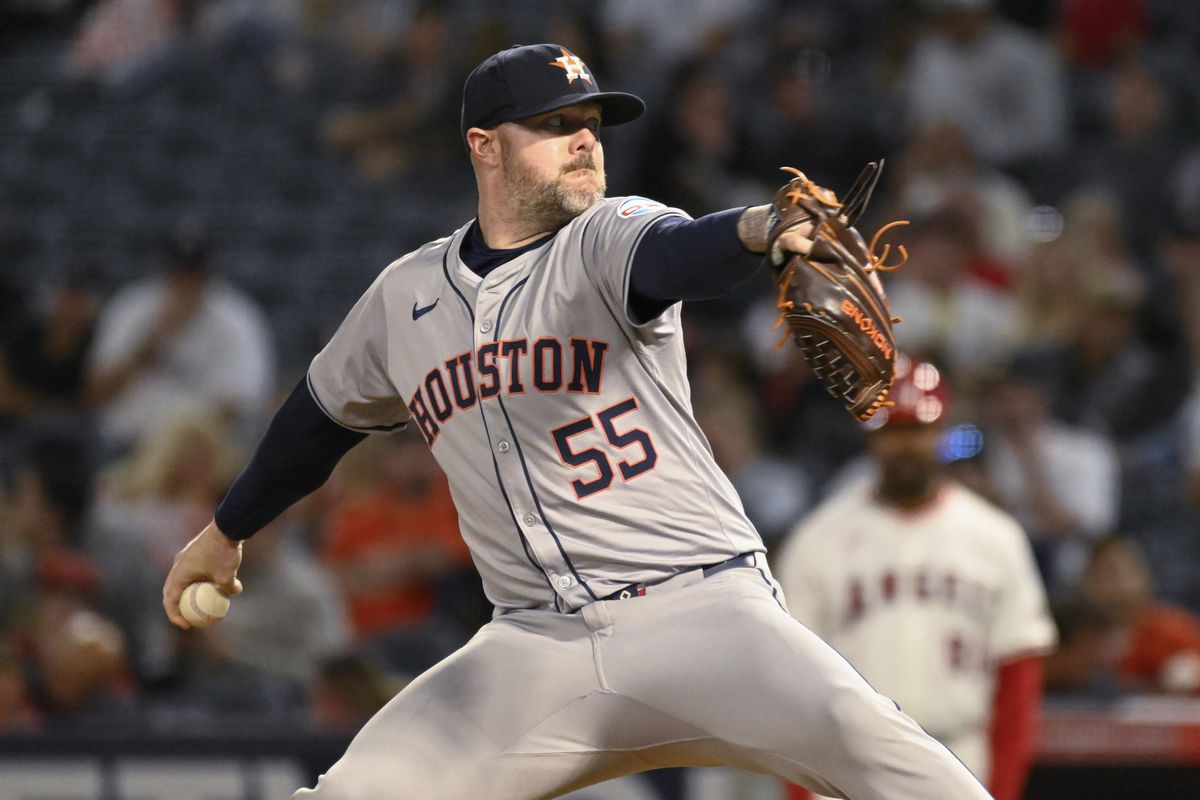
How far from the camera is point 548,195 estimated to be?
3174 millimetres

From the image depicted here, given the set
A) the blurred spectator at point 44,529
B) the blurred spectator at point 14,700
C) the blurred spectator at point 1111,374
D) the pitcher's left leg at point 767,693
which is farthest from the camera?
the blurred spectator at point 1111,374

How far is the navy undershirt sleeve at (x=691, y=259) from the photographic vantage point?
264 centimetres

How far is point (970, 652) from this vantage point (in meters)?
4.73

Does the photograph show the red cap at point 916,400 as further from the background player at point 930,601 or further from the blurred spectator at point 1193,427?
the blurred spectator at point 1193,427

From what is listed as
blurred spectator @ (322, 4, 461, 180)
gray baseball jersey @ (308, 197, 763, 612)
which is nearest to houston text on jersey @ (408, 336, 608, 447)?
gray baseball jersey @ (308, 197, 763, 612)

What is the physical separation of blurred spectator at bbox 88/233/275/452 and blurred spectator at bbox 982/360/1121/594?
3.06 meters

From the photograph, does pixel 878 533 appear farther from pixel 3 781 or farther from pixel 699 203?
pixel 699 203

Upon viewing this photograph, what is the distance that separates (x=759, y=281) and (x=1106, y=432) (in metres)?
1.70

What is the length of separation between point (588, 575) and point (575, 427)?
255mm

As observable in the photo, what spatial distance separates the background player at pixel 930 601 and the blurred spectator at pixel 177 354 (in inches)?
135

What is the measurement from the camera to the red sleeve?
4.63 meters

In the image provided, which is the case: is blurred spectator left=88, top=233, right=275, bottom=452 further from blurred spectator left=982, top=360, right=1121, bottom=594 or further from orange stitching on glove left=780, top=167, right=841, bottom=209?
orange stitching on glove left=780, top=167, right=841, bottom=209

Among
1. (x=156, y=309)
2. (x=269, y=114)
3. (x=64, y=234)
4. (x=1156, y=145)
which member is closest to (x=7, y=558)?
(x=156, y=309)

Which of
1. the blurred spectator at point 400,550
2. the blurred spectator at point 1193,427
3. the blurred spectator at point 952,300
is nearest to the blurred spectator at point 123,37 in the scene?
the blurred spectator at point 400,550
